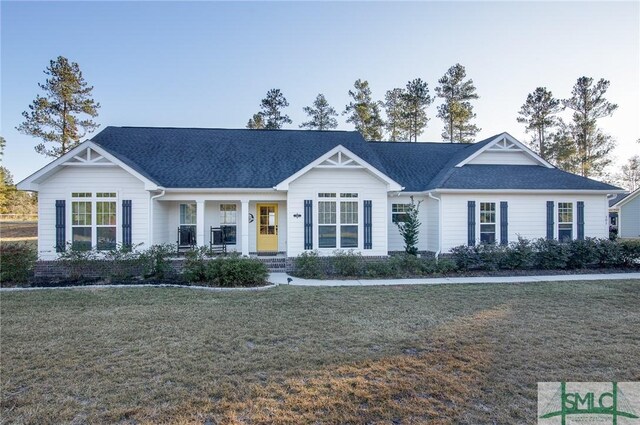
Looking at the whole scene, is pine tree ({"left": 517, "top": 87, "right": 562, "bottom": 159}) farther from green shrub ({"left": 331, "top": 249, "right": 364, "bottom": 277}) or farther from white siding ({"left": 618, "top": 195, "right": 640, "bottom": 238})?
green shrub ({"left": 331, "top": 249, "right": 364, "bottom": 277})

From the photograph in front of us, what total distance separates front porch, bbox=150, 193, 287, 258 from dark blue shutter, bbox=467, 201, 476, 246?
309 inches

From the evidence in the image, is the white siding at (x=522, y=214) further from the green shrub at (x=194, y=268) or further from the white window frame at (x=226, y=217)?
the green shrub at (x=194, y=268)

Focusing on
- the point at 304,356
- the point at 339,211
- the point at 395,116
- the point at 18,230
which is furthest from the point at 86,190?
the point at 18,230

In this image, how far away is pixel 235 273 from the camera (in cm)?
978

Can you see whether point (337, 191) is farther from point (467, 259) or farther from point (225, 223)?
point (467, 259)

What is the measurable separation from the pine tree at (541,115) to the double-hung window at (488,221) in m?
22.2

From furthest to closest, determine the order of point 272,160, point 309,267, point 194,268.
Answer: point 272,160 → point 309,267 → point 194,268

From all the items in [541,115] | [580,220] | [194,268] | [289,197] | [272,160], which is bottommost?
[194,268]

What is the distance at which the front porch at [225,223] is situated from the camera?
13359 millimetres

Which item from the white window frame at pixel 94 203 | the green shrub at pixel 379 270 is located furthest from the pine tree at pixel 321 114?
the green shrub at pixel 379 270

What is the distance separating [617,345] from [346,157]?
9.71m

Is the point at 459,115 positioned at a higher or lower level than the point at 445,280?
higher

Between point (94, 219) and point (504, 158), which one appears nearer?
point (94, 219)

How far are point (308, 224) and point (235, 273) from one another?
403 centimetres
